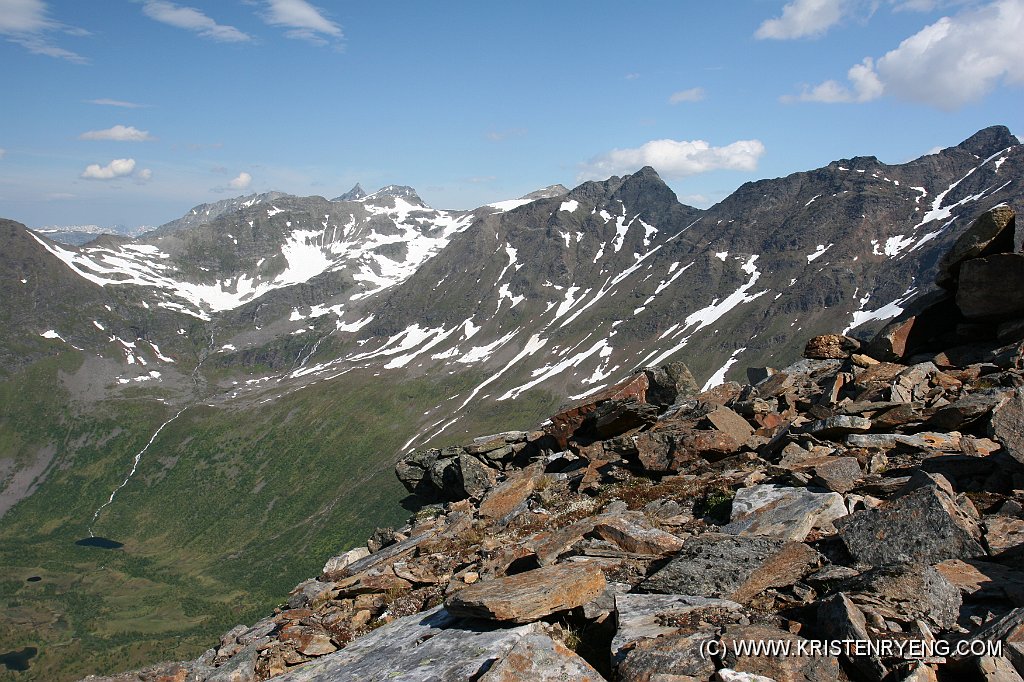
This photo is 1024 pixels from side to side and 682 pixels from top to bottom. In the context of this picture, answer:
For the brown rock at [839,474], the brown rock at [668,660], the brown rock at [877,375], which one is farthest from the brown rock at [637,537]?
the brown rock at [877,375]

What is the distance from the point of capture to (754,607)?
34.0ft

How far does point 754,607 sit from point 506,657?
4.39 metres

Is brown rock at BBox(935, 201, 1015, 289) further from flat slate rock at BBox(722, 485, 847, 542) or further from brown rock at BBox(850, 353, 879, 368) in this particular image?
flat slate rock at BBox(722, 485, 847, 542)

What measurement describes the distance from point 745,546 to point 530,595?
4.38 meters

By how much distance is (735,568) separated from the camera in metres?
11.3

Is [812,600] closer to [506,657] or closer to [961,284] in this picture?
[506,657]

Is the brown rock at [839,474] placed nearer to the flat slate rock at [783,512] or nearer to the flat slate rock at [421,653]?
the flat slate rock at [783,512]

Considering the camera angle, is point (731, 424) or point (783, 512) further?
point (731, 424)

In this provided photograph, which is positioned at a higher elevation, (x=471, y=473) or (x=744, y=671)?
(x=744, y=671)

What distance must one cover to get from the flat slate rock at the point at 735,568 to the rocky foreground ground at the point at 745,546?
38 millimetres

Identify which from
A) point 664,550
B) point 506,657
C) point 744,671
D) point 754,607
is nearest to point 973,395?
point 664,550

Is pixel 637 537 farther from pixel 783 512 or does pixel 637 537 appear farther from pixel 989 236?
pixel 989 236

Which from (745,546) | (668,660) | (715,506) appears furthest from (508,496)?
(668,660)

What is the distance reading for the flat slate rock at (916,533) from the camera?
10.8 meters
